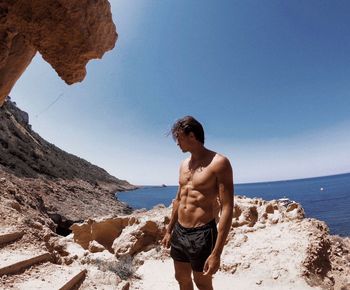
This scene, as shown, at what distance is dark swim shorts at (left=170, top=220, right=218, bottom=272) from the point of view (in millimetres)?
3010

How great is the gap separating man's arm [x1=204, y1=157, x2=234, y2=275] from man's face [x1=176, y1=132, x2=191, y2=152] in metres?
0.44

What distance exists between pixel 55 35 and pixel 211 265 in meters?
3.28

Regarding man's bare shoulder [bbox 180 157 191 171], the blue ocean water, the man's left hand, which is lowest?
the blue ocean water

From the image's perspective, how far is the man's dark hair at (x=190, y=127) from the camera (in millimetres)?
3230

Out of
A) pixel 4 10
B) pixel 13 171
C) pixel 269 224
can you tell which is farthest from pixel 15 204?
pixel 13 171

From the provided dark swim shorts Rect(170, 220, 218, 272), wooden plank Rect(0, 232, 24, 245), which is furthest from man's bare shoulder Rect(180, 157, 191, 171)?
wooden plank Rect(0, 232, 24, 245)

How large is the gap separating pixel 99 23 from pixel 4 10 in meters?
1.14

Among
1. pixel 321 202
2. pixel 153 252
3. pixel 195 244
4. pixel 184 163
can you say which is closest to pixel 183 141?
pixel 184 163

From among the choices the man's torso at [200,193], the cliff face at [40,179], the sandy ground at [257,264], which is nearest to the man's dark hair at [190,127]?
the man's torso at [200,193]

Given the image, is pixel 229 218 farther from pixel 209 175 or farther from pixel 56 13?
pixel 56 13

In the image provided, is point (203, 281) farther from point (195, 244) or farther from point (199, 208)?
point (199, 208)

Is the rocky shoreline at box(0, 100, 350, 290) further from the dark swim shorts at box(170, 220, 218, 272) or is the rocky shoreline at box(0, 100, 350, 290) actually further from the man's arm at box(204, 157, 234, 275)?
the man's arm at box(204, 157, 234, 275)

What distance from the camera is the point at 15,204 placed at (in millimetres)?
7152

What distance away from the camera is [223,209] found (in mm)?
2963
